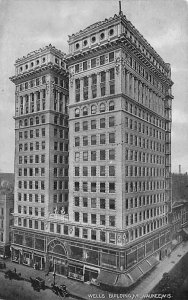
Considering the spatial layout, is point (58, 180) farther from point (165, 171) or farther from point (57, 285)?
point (165, 171)

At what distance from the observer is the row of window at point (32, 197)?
51.1 m

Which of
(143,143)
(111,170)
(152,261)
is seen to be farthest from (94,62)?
(152,261)

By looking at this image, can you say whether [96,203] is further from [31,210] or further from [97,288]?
[31,210]

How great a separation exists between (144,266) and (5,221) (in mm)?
30803

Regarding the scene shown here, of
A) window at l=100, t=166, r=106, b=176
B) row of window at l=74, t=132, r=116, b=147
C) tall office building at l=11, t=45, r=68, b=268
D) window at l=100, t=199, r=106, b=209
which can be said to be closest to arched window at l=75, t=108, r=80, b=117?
row of window at l=74, t=132, r=116, b=147

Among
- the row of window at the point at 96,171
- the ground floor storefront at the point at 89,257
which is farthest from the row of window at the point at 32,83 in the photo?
the ground floor storefront at the point at 89,257

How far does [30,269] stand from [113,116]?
32.3 meters

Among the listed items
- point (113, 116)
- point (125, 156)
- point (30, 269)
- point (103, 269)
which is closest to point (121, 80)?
point (113, 116)

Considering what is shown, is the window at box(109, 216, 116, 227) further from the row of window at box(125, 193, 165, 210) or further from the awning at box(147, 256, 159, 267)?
the awning at box(147, 256, 159, 267)

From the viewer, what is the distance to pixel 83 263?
42406 mm

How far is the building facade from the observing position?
40438mm

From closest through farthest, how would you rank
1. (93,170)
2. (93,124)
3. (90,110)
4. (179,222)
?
(93,170), (93,124), (90,110), (179,222)

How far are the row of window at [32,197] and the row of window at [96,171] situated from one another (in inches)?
398

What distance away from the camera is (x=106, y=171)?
41531 mm
